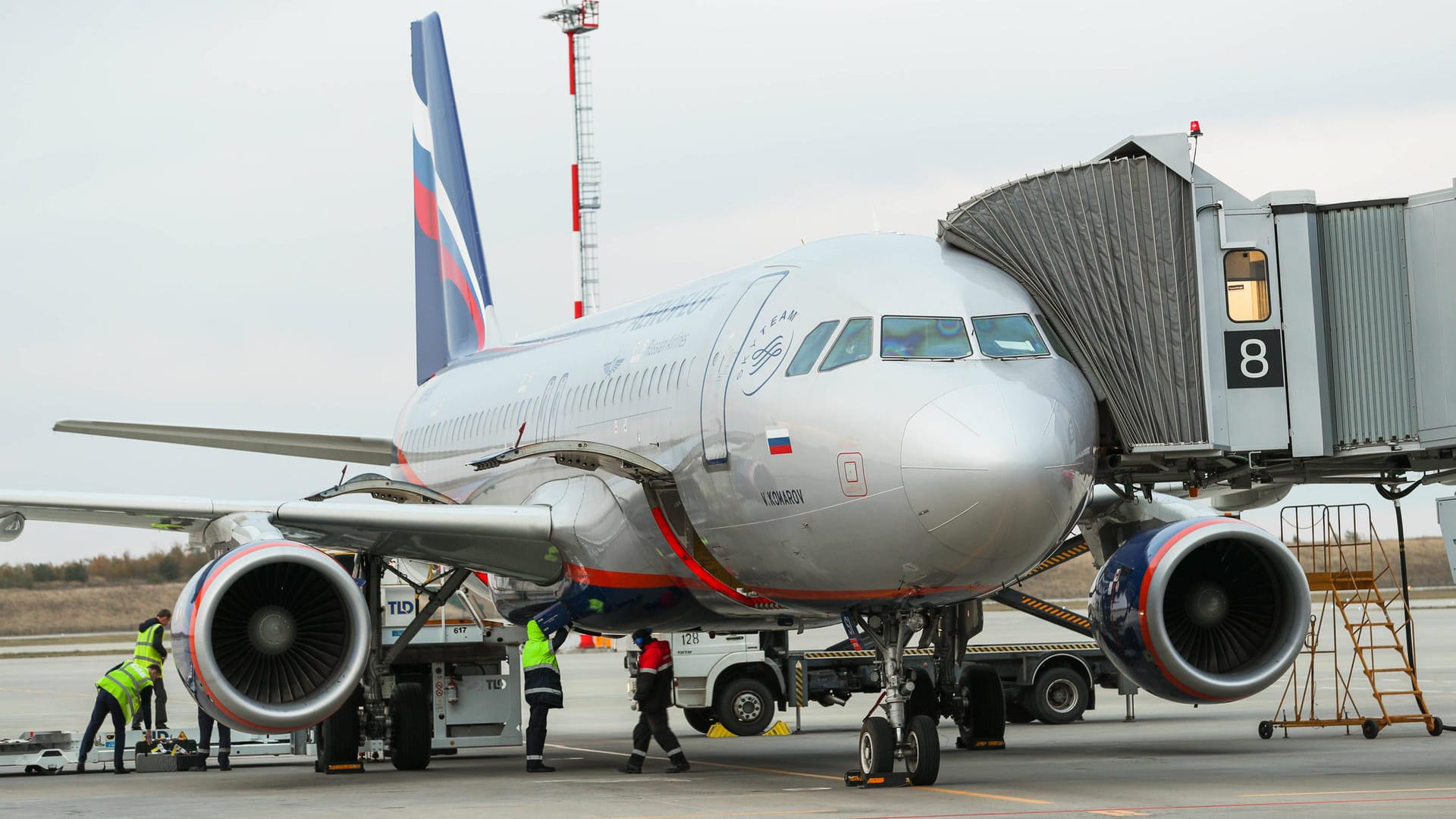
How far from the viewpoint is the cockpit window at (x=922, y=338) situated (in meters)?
11.9

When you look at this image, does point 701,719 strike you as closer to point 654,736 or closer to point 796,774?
point 654,736

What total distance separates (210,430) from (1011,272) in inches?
480

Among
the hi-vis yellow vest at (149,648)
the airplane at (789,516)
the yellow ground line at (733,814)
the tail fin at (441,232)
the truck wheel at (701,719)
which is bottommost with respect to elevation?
the truck wheel at (701,719)

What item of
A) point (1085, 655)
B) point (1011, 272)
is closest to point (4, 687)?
point (1085, 655)

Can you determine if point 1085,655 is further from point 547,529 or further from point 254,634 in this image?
point 254,634

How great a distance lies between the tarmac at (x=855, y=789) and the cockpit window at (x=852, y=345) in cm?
292

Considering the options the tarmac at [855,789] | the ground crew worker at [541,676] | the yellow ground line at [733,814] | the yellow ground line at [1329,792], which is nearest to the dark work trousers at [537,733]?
the ground crew worker at [541,676]

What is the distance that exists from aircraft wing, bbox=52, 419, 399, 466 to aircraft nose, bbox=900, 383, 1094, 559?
12750 millimetres

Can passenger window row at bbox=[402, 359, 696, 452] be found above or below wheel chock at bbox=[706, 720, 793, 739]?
above

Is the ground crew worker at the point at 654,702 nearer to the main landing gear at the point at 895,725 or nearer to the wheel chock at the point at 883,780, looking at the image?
the main landing gear at the point at 895,725

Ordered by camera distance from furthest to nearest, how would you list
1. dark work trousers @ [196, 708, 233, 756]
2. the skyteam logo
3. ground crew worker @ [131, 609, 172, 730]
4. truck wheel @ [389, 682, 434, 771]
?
ground crew worker @ [131, 609, 172, 730], dark work trousers @ [196, 708, 233, 756], truck wheel @ [389, 682, 434, 771], the skyteam logo

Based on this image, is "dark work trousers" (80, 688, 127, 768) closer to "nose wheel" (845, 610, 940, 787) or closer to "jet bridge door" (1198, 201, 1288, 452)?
"nose wheel" (845, 610, 940, 787)

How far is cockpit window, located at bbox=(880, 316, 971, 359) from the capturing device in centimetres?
1185

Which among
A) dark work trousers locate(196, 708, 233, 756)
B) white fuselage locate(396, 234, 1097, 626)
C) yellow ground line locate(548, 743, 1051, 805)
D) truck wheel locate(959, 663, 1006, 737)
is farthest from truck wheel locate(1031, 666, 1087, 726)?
dark work trousers locate(196, 708, 233, 756)
